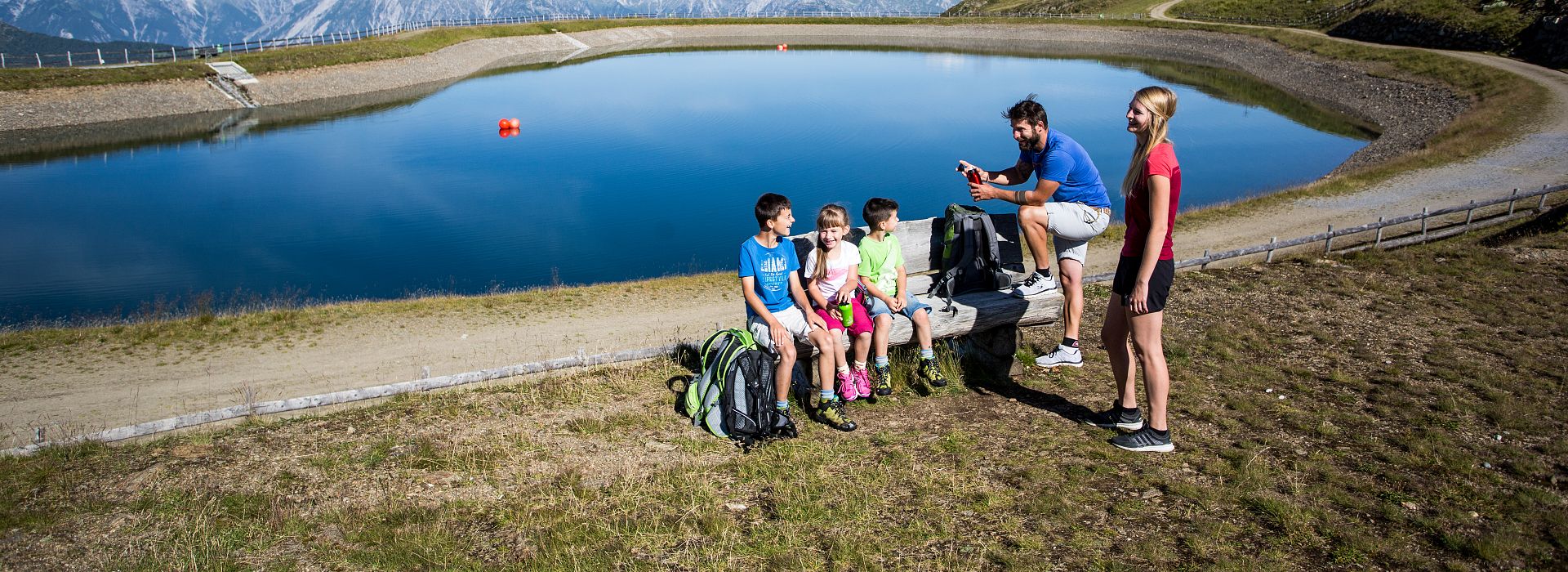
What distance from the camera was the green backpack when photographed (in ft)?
23.2

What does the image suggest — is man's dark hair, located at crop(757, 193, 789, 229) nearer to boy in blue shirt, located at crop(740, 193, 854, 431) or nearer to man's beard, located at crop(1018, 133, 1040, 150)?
boy in blue shirt, located at crop(740, 193, 854, 431)

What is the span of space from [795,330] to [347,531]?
11.4 ft

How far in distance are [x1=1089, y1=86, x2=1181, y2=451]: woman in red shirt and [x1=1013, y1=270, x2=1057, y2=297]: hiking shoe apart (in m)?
1.86

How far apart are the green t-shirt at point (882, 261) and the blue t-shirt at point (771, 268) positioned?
626mm

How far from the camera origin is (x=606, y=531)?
5.71 metres

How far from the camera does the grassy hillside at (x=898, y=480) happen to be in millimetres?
5371

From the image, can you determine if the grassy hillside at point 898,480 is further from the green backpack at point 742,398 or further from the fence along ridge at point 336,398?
the fence along ridge at point 336,398

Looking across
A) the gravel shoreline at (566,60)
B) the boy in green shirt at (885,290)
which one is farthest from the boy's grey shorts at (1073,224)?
the gravel shoreline at (566,60)

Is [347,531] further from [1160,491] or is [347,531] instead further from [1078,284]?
[1078,284]

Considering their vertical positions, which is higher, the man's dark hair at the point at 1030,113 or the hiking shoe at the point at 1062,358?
the man's dark hair at the point at 1030,113

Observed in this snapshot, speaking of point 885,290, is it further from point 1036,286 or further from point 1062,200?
point 1062,200

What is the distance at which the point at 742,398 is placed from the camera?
7105 millimetres

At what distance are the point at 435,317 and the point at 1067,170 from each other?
33.6 ft

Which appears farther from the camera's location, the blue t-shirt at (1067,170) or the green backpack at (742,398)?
the blue t-shirt at (1067,170)
